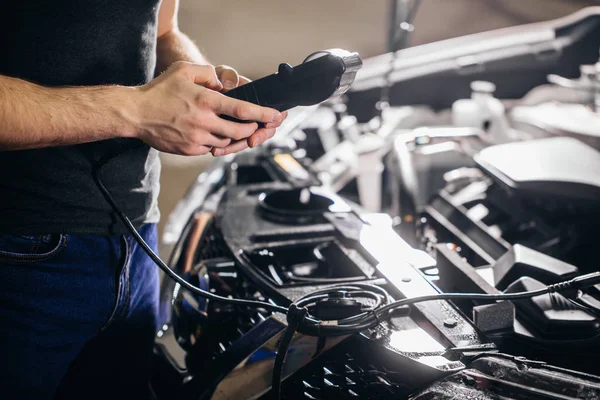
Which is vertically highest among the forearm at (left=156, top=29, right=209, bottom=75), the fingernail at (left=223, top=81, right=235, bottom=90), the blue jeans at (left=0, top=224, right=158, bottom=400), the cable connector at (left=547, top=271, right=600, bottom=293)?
the forearm at (left=156, top=29, right=209, bottom=75)

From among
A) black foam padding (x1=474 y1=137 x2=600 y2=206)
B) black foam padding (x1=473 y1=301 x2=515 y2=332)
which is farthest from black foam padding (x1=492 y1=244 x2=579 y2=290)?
black foam padding (x1=474 y1=137 x2=600 y2=206)

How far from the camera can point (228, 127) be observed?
2.69ft

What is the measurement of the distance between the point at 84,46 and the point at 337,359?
2.06ft

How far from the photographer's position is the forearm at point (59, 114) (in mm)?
750

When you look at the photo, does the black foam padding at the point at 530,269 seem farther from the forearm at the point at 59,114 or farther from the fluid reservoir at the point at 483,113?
the fluid reservoir at the point at 483,113

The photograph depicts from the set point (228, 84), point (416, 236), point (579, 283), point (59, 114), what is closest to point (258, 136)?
point (228, 84)

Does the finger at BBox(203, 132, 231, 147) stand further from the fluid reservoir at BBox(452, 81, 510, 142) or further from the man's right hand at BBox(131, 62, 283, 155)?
the fluid reservoir at BBox(452, 81, 510, 142)

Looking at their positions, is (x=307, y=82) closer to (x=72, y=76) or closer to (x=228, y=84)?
(x=228, y=84)

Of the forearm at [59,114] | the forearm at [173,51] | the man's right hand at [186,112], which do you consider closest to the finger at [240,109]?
the man's right hand at [186,112]

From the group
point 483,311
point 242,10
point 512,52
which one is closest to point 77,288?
point 483,311

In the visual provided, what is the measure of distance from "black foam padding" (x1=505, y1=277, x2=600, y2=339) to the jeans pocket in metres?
0.76

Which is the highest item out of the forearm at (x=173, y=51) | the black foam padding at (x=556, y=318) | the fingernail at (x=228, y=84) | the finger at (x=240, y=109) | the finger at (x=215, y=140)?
the forearm at (x=173, y=51)

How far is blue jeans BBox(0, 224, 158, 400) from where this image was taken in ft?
2.97

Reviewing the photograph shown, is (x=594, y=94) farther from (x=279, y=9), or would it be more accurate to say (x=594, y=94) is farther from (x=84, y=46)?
(x=279, y=9)
